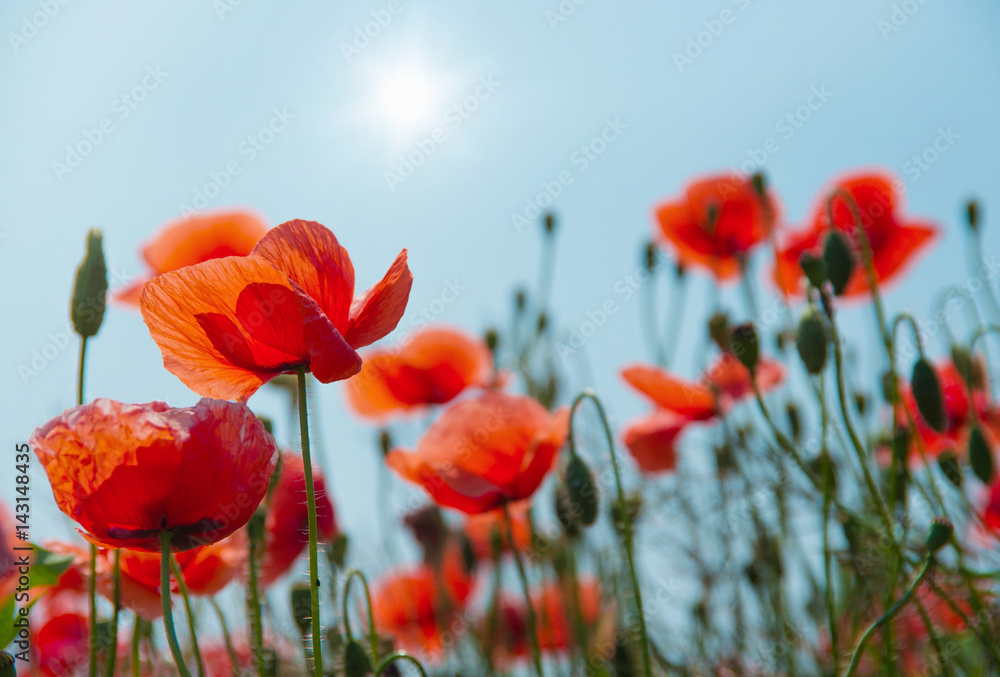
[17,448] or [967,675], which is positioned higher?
[17,448]

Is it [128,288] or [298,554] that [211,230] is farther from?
[298,554]

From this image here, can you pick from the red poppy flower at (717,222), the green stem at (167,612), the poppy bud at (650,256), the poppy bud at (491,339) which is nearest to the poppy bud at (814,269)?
the red poppy flower at (717,222)

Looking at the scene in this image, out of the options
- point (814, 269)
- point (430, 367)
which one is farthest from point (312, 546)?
point (430, 367)

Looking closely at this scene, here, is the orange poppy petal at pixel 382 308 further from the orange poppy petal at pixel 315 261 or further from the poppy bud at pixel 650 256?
the poppy bud at pixel 650 256

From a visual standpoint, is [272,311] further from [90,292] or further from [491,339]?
[491,339]

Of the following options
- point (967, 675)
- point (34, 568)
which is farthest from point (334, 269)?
point (967, 675)
